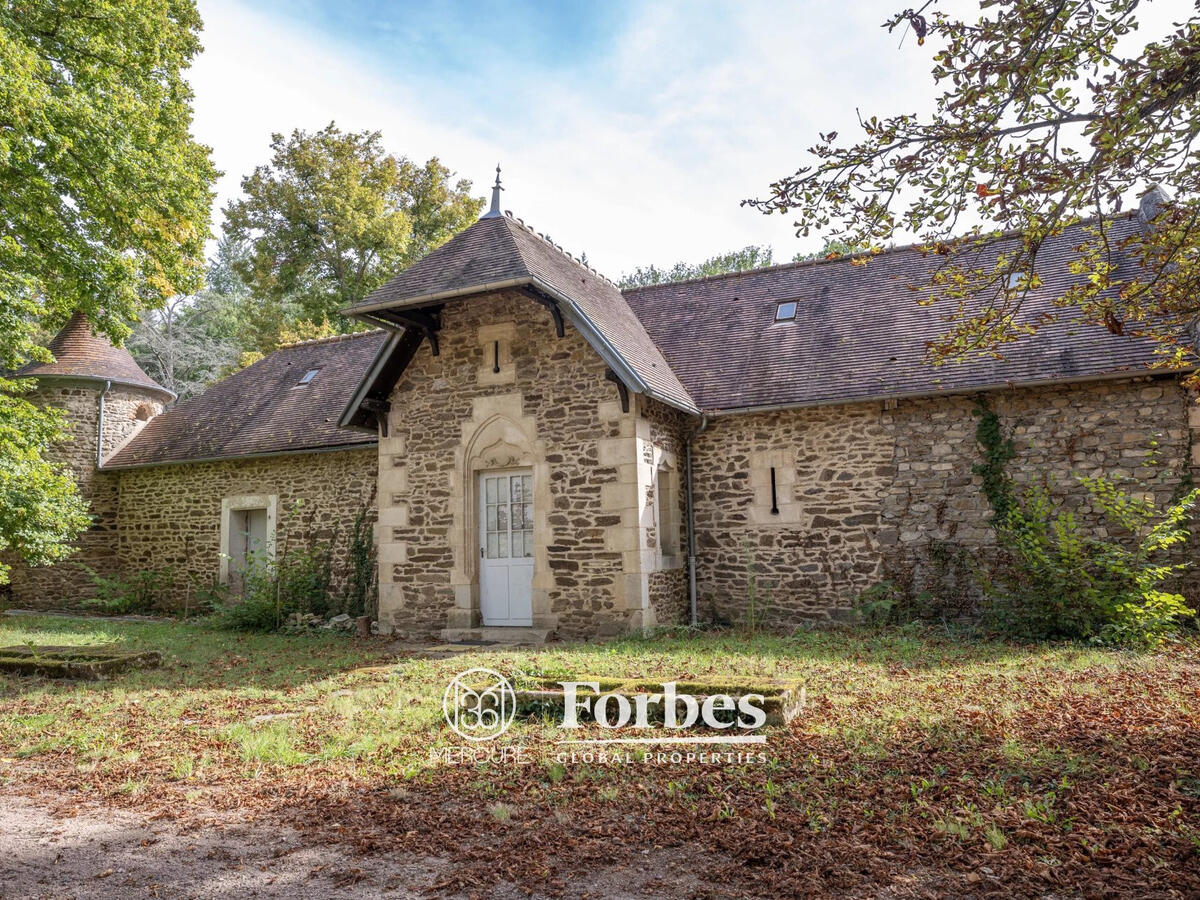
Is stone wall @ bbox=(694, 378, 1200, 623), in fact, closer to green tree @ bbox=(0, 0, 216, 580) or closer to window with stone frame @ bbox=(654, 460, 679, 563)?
window with stone frame @ bbox=(654, 460, 679, 563)

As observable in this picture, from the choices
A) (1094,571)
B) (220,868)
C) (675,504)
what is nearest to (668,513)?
(675,504)

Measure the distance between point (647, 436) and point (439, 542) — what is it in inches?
126

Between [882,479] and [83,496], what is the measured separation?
14593 mm

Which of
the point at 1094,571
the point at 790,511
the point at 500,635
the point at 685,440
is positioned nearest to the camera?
the point at 1094,571

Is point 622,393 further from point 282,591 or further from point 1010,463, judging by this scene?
point 282,591

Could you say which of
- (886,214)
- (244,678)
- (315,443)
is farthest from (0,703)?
(886,214)

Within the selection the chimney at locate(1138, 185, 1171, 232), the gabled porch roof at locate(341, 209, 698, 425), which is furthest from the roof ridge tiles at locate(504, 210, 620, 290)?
the chimney at locate(1138, 185, 1171, 232)

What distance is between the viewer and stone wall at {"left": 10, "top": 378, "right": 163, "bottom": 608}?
1552 centimetres

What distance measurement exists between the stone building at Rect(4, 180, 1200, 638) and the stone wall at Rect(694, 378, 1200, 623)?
27 millimetres

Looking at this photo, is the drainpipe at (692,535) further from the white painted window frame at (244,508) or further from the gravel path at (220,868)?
the gravel path at (220,868)

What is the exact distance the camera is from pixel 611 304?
1267cm

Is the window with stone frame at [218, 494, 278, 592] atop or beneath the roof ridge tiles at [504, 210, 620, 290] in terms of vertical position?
beneath

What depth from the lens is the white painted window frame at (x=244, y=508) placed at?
13.8 m

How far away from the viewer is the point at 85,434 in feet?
52.4
